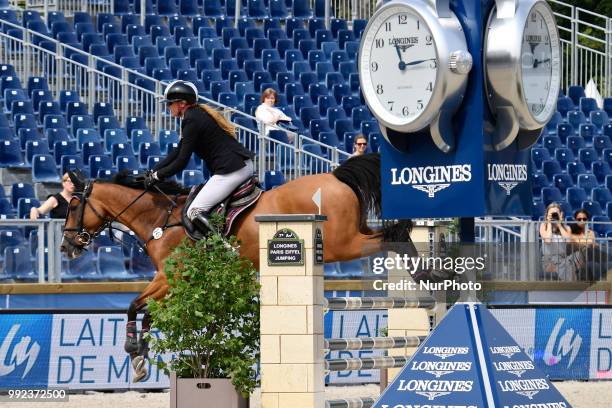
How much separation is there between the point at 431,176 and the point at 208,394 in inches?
128

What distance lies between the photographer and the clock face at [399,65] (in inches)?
344

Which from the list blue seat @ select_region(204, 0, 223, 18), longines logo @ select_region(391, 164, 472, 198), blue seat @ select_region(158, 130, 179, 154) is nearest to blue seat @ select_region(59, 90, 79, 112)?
blue seat @ select_region(158, 130, 179, 154)

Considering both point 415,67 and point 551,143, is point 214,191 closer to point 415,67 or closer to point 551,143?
point 415,67

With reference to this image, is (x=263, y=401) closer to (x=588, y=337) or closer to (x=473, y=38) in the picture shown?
(x=473, y=38)

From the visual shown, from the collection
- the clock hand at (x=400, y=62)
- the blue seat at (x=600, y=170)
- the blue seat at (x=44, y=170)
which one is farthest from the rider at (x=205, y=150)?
the blue seat at (x=600, y=170)

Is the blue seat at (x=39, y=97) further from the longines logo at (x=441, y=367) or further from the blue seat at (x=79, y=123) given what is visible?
the longines logo at (x=441, y=367)

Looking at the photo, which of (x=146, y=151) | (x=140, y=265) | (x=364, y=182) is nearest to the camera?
(x=364, y=182)

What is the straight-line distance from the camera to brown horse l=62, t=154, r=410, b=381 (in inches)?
545

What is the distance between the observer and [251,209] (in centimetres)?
1371

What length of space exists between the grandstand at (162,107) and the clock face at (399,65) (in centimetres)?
816

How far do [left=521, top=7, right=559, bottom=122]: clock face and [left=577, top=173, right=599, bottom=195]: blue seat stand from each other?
15.6 metres

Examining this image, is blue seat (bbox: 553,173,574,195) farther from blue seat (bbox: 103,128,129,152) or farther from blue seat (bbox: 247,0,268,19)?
blue seat (bbox: 103,128,129,152)

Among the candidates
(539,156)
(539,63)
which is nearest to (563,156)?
(539,156)

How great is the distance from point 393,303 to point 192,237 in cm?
412
